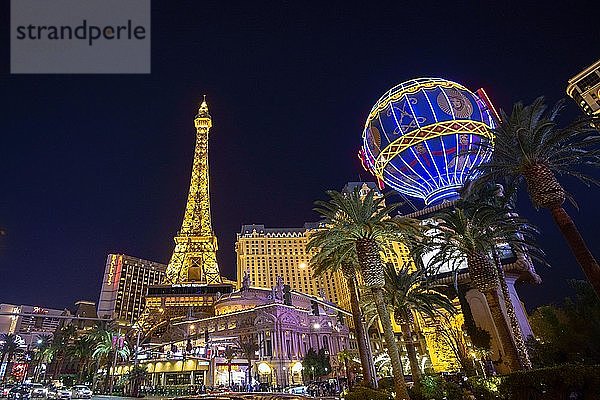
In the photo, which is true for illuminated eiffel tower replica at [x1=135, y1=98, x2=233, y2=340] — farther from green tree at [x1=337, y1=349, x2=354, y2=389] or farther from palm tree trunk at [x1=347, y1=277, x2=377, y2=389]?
palm tree trunk at [x1=347, y1=277, x2=377, y2=389]

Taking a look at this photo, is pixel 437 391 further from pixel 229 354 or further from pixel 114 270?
pixel 114 270

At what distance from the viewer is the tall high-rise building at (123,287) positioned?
152m

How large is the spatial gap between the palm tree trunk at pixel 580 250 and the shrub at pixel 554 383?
19.1ft

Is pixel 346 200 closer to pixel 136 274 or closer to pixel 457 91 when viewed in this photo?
pixel 457 91

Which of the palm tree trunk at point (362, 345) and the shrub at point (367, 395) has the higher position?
the palm tree trunk at point (362, 345)

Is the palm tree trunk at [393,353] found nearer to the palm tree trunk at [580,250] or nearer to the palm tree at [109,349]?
the palm tree trunk at [580,250]

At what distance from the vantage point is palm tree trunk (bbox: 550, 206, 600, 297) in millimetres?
16562

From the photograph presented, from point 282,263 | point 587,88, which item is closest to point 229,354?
point 282,263

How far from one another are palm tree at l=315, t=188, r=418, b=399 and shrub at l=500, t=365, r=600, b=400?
28.2 ft

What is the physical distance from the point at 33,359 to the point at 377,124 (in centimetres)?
9280

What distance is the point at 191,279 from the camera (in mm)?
109062

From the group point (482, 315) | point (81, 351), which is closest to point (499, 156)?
point (482, 315)

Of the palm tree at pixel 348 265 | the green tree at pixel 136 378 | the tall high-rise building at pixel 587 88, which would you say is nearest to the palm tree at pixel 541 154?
the palm tree at pixel 348 265

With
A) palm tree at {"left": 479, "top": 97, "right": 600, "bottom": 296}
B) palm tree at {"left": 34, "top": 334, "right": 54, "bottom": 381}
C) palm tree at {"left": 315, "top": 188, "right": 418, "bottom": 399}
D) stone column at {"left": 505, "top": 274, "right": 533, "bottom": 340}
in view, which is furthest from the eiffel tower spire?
palm tree at {"left": 479, "top": 97, "right": 600, "bottom": 296}
